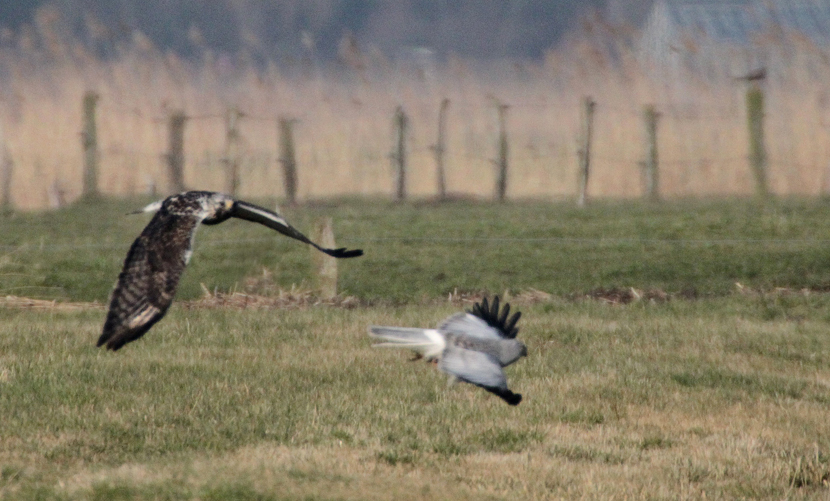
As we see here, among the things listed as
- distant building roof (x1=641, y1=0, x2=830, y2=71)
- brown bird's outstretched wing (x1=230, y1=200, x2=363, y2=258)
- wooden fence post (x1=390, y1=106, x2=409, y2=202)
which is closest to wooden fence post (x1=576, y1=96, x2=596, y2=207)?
wooden fence post (x1=390, y1=106, x2=409, y2=202)

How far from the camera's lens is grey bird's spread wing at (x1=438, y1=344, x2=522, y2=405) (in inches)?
211

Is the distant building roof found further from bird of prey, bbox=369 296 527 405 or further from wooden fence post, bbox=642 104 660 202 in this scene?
bird of prey, bbox=369 296 527 405

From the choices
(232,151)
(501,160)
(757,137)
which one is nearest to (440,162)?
(501,160)

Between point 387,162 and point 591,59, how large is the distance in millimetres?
4599

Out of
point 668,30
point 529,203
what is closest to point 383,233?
point 529,203

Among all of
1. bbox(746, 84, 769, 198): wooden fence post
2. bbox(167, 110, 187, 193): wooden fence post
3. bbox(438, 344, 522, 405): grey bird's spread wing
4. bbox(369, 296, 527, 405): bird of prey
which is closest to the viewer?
bbox(438, 344, 522, 405): grey bird's spread wing

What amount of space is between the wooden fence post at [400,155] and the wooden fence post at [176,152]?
402 centimetres

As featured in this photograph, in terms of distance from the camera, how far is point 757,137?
21.4m

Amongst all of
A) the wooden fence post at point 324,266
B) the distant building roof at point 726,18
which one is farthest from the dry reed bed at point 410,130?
the distant building roof at point 726,18

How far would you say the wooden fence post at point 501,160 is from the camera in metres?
22.2

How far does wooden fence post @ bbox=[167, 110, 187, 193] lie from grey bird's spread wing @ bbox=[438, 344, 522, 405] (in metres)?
16.5

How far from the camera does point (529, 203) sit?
21.5 meters

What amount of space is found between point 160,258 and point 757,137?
58.3 ft

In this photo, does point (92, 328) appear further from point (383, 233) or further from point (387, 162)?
point (387, 162)
